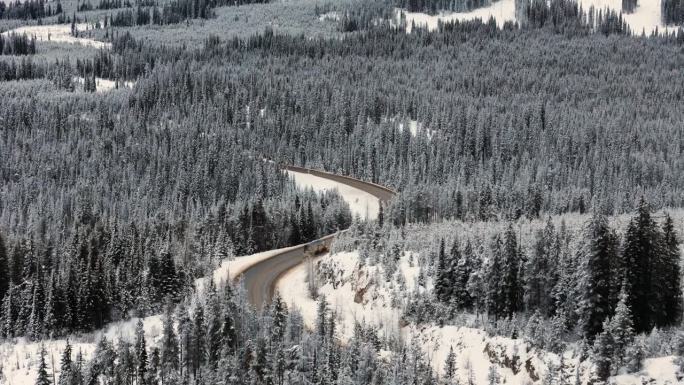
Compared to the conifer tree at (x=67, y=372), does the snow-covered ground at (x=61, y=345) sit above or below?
below

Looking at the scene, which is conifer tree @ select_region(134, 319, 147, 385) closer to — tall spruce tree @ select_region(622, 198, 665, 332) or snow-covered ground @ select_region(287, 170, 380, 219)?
tall spruce tree @ select_region(622, 198, 665, 332)

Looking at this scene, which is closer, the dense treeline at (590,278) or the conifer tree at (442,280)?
the dense treeline at (590,278)

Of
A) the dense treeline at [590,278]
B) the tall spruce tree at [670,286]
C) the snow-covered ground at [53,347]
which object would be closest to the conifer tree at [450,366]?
the dense treeline at [590,278]

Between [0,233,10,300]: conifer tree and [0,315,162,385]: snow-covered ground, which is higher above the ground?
[0,233,10,300]: conifer tree

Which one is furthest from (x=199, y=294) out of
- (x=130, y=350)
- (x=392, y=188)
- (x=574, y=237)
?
(x=392, y=188)

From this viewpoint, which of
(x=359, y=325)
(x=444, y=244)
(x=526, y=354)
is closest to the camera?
(x=526, y=354)

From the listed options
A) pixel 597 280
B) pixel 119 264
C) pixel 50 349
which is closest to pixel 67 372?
pixel 50 349

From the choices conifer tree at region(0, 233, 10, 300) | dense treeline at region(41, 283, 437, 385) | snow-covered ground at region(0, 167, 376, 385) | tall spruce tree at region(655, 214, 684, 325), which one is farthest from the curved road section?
tall spruce tree at region(655, 214, 684, 325)

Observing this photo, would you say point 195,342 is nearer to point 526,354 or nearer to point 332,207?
point 526,354

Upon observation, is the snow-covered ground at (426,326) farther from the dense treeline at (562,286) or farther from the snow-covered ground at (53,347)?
the snow-covered ground at (53,347)

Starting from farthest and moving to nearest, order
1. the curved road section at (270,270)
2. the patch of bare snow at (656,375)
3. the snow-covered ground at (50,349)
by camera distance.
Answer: the curved road section at (270,270) → the snow-covered ground at (50,349) → the patch of bare snow at (656,375)

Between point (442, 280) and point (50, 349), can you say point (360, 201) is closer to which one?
point (50, 349)
